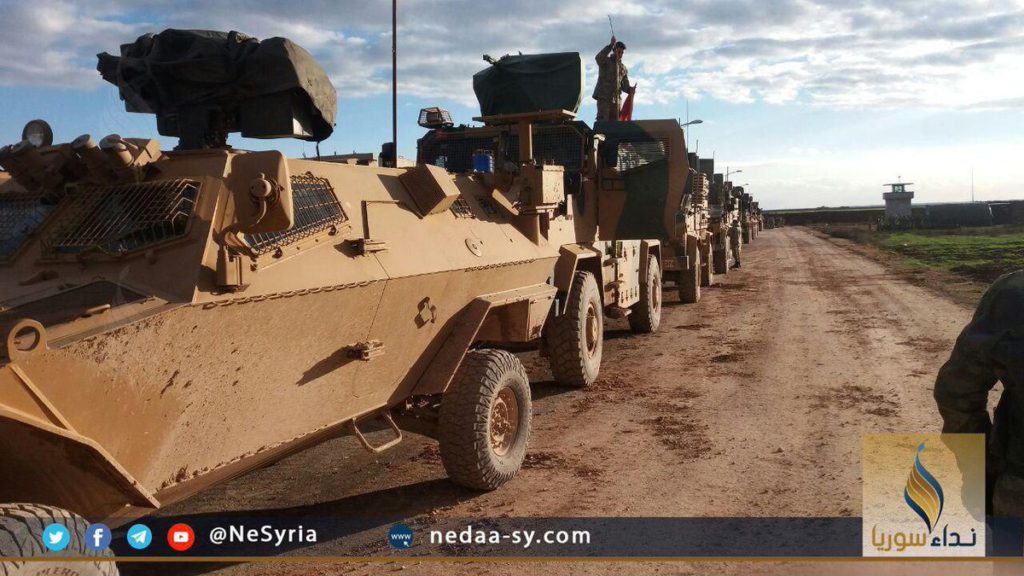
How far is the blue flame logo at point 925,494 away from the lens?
331cm

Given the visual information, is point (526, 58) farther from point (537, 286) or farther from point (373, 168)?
point (373, 168)

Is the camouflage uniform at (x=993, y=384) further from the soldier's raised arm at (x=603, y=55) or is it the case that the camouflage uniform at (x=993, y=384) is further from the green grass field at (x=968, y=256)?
the green grass field at (x=968, y=256)

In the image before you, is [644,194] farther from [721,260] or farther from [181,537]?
[721,260]

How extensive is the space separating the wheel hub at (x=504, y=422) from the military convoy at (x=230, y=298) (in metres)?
0.02

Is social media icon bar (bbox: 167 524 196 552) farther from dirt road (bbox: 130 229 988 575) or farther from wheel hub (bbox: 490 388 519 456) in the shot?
wheel hub (bbox: 490 388 519 456)

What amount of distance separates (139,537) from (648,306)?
25.3ft

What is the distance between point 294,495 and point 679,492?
7.72ft

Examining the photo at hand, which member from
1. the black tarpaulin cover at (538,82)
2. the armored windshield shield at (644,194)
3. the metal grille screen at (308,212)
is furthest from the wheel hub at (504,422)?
the black tarpaulin cover at (538,82)

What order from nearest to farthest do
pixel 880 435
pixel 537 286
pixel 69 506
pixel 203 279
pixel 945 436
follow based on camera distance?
1. pixel 945 436
2. pixel 69 506
3. pixel 203 279
4. pixel 880 435
5. pixel 537 286

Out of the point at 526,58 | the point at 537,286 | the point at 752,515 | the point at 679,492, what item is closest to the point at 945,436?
the point at 752,515

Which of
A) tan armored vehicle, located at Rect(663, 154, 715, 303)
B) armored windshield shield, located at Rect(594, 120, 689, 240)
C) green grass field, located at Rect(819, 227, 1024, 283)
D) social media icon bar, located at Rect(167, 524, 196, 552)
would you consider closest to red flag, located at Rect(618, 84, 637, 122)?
tan armored vehicle, located at Rect(663, 154, 715, 303)

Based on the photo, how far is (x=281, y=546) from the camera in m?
4.38

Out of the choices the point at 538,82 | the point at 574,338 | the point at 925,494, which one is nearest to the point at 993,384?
the point at 925,494

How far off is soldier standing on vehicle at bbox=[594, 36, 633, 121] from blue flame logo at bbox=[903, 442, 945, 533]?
10.3 m
